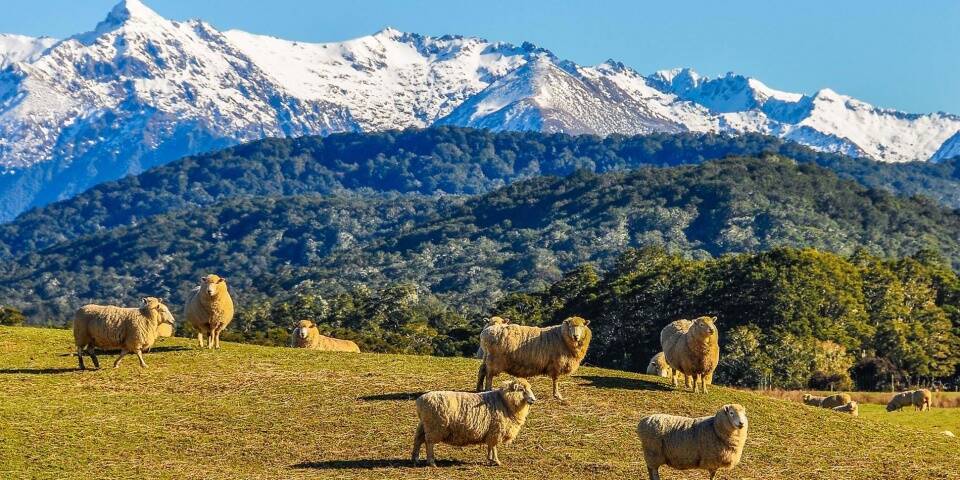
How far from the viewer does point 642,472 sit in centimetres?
2400

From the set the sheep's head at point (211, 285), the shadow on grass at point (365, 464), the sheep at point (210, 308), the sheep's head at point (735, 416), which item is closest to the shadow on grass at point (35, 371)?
the sheep at point (210, 308)

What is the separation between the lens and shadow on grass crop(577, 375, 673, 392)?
31828mm

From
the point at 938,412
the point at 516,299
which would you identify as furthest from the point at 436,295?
the point at 938,412

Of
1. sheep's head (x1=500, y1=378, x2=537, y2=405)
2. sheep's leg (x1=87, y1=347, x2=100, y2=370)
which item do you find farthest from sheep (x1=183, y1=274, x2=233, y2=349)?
sheep's head (x1=500, y1=378, x2=537, y2=405)

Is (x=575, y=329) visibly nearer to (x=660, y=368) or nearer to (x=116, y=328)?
(x=660, y=368)

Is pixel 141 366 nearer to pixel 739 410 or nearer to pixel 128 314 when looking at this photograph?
pixel 128 314

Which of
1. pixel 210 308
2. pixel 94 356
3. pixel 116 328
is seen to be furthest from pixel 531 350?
pixel 94 356

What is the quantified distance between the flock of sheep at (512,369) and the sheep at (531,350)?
0.07ft

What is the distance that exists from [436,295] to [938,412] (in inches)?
6045

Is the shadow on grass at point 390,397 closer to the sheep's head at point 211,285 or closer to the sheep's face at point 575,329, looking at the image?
the sheep's face at point 575,329

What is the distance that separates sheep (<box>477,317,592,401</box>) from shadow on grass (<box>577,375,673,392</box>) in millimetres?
3132

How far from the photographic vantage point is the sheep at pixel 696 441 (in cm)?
2264

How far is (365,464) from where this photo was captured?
78.3 ft

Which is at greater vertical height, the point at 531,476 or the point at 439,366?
the point at 439,366
